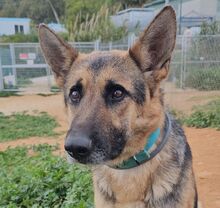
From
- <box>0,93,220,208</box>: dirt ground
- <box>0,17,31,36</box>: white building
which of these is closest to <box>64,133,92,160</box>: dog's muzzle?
<box>0,93,220,208</box>: dirt ground

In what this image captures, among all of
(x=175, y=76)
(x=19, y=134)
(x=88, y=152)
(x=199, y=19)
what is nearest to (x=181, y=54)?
(x=175, y=76)

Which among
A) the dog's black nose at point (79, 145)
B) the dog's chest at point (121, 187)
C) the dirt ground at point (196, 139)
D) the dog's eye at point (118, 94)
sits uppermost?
the dog's eye at point (118, 94)

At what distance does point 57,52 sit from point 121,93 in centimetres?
76

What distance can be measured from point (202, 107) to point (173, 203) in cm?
734

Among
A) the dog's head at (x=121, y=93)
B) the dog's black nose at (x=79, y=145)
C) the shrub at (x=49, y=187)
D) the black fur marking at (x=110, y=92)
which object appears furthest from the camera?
the shrub at (x=49, y=187)

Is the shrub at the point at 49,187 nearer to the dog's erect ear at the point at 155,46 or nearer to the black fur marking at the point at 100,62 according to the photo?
the black fur marking at the point at 100,62

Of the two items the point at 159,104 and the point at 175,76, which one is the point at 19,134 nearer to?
the point at 175,76

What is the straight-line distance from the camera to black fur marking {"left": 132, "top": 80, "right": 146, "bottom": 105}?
8.49 ft

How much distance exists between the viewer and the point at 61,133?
9188mm

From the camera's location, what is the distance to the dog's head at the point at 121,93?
2426mm

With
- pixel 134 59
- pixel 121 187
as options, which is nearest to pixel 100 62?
pixel 134 59

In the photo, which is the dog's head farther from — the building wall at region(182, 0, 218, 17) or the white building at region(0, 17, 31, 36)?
the white building at region(0, 17, 31, 36)

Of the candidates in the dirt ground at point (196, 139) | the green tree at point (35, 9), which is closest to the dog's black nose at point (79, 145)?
the dirt ground at point (196, 139)

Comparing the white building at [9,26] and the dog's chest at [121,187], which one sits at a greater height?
the dog's chest at [121,187]
